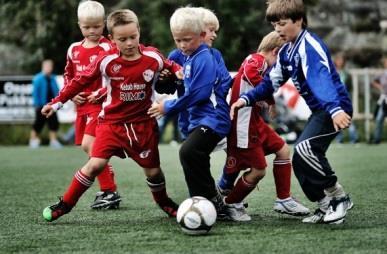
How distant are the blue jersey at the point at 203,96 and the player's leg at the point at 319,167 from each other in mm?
597

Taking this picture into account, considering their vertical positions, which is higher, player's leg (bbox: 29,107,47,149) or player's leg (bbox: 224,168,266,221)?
player's leg (bbox: 224,168,266,221)

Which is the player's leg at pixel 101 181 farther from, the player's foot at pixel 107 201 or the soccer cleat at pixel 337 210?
the soccer cleat at pixel 337 210

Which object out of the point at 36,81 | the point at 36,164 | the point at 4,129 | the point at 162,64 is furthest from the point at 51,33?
the point at 162,64

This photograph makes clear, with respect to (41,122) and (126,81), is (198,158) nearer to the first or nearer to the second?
(126,81)

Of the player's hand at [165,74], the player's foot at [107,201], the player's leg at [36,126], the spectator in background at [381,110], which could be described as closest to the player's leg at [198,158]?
the player's hand at [165,74]

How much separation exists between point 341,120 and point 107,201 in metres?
2.54

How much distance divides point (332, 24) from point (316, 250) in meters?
25.5

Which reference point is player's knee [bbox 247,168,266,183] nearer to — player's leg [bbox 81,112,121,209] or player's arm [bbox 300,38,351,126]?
player's arm [bbox 300,38,351,126]

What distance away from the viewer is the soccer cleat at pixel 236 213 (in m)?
6.46

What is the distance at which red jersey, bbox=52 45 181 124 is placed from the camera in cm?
643

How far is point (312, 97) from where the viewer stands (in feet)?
20.0

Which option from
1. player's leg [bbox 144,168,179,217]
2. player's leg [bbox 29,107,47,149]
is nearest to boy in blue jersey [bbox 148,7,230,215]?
player's leg [bbox 144,168,179,217]

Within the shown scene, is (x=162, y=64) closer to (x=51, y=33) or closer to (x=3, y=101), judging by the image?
(x=3, y=101)

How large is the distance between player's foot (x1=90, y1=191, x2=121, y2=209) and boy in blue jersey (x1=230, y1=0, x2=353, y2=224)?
1713 millimetres
